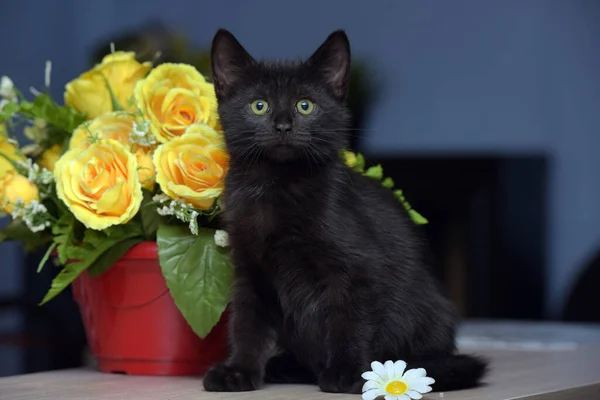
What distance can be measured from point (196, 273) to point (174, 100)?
0.68 feet

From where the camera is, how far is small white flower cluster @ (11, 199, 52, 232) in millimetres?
1084

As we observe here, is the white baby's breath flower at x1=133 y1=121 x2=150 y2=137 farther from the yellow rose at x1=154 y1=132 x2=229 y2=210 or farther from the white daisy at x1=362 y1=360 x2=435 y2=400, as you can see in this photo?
the white daisy at x1=362 y1=360 x2=435 y2=400

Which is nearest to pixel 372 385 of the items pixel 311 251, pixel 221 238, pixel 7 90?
pixel 311 251

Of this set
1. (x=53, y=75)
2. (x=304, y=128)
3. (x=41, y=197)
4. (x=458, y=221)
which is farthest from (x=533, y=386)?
(x=53, y=75)

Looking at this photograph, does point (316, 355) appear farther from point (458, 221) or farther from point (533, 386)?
point (458, 221)

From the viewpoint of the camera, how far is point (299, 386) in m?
1.03

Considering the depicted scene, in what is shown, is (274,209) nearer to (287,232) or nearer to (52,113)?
(287,232)

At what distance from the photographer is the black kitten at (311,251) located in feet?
3.21

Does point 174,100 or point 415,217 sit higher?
point 174,100

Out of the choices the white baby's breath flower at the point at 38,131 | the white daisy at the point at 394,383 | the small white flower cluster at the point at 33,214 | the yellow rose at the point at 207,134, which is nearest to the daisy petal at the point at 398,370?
the white daisy at the point at 394,383

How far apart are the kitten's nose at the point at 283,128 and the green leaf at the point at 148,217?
0.18 meters

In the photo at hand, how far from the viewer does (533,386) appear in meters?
1.01

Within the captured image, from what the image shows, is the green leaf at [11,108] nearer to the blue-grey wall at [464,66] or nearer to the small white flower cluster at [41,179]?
the small white flower cluster at [41,179]

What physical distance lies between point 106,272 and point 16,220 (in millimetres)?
134
